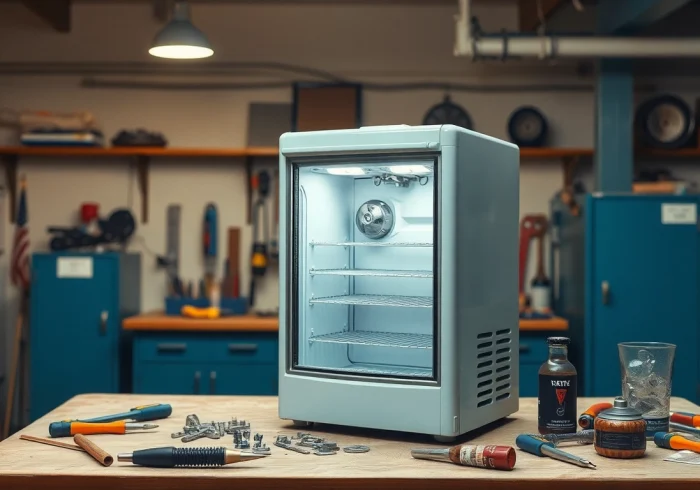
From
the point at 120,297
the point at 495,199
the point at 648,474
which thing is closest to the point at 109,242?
the point at 120,297

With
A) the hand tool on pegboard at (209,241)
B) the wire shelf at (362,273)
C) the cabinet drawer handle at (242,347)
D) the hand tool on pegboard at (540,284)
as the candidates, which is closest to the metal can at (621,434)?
the wire shelf at (362,273)

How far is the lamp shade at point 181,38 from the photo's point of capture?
12.4ft

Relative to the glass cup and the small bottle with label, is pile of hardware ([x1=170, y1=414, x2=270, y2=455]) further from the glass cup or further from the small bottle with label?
the glass cup

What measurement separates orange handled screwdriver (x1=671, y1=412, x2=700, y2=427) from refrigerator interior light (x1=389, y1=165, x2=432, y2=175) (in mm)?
864

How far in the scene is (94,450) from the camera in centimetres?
191

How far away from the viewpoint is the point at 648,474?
5.82 ft

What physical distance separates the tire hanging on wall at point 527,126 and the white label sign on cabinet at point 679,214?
0.94 m

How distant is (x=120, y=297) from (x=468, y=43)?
7.80ft

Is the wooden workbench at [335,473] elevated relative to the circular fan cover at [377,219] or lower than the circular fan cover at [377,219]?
lower

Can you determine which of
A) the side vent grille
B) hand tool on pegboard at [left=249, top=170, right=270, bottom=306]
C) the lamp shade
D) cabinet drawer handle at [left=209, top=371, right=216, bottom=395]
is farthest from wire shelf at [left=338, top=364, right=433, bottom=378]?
hand tool on pegboard at [left=249, top=170, right=270, bottom=306]

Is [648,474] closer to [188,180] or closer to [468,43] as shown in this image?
[468,43]

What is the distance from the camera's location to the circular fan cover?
243 cm

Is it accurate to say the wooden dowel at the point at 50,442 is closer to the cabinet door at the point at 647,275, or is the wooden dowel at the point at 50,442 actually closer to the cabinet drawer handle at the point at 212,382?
the cabinet drawer handle at the point at 212,382

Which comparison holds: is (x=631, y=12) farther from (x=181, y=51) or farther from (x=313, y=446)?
(x=313, y=446)
